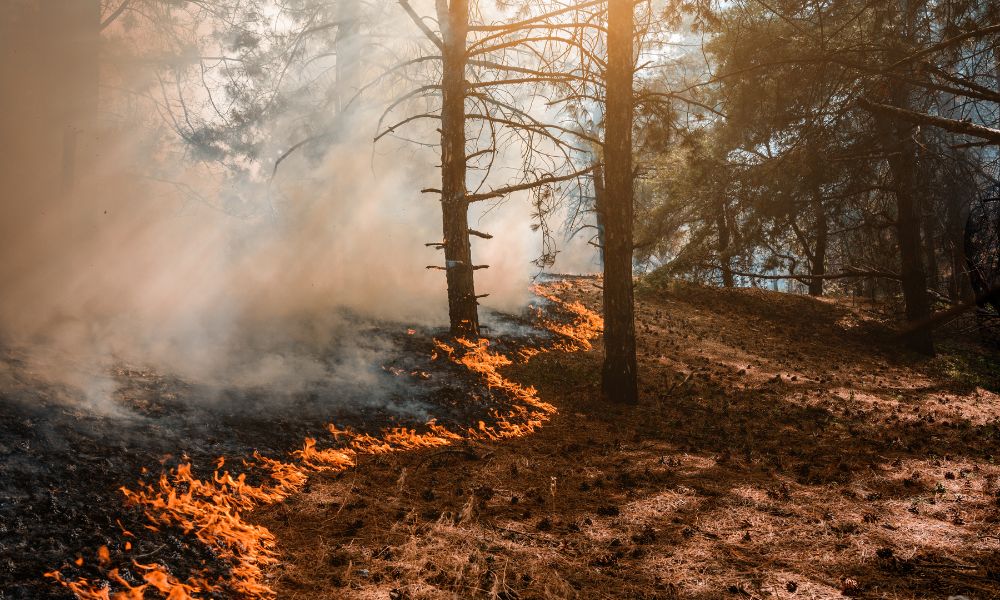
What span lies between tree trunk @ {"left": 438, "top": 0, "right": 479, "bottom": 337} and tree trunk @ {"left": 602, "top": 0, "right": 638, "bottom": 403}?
2.37 metres

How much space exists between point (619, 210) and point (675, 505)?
3.92 m

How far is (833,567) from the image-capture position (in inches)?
132

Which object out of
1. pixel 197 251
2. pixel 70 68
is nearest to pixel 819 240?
pixel 197 251

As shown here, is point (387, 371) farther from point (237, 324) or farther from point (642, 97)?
point (642, 97)

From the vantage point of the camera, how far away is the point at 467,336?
8.68 m

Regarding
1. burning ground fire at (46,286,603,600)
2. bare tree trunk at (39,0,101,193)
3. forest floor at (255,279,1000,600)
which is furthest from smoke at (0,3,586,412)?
forest floor at (255,279,1000,600)

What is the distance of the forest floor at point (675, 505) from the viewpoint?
126 inches

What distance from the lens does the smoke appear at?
635cm

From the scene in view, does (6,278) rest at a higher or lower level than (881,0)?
lower

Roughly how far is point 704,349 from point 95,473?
10148 mm

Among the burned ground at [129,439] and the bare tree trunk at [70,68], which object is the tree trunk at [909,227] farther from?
the bare tree trunk at [70,68]

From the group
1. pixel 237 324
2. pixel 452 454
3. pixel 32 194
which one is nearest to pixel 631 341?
pixel 452 454

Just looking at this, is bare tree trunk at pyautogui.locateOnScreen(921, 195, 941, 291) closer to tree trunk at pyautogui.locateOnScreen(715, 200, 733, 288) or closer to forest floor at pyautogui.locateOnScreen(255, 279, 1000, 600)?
tree trunk at pyautogui.locateOnScreen(715, 200, 733, 288)

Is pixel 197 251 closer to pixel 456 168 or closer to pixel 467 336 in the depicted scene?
pixel 456 168
